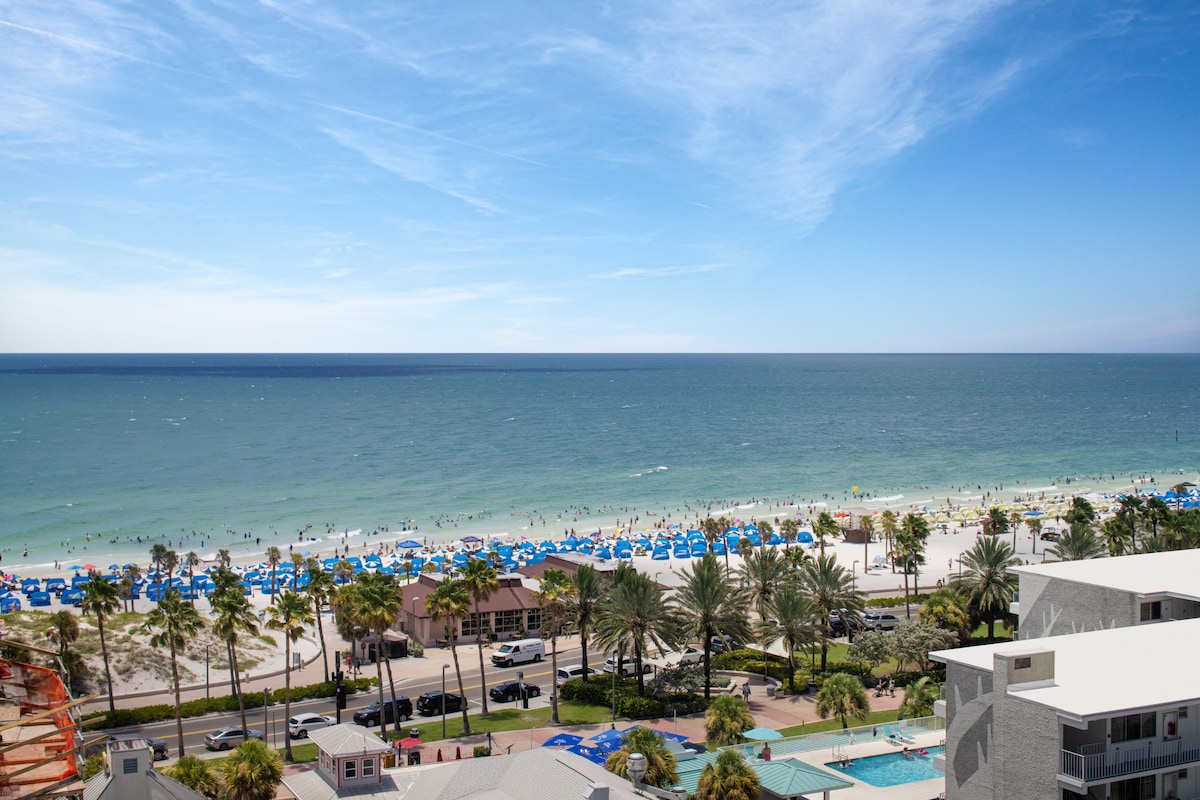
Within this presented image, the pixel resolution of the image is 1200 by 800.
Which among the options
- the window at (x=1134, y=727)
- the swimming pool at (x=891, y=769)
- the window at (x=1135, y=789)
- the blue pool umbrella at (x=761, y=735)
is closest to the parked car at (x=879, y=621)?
the blue pool umbrella at (x=761, y=735)

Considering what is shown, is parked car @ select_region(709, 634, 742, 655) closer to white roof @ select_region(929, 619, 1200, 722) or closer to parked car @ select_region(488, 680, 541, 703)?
parked car @ select_region(488, 680, 541, 703)

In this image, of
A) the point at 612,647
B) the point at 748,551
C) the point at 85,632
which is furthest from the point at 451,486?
the point at 612,647

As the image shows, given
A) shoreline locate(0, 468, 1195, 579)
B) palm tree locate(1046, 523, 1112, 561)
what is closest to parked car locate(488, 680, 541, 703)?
palm tree locate(1046, 523, 1112, 561)

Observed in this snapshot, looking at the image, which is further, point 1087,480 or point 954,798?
point 1087,480

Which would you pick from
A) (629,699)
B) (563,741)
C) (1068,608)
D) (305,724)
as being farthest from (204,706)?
(1068,608)

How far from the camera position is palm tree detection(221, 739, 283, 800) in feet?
86.3

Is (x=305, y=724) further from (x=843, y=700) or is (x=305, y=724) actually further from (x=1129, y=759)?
(x=1129, y=759)

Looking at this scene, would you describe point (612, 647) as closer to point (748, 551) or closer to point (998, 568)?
point (998, 568)

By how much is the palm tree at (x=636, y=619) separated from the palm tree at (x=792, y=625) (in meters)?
4.89

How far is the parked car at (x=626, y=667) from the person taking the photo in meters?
45.8

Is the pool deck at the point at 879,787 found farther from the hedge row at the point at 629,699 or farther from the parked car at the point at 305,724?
the parked car at the point at 305,724

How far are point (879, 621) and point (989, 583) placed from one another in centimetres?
848

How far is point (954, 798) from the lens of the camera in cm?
2334

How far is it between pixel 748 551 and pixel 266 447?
4110 inches
